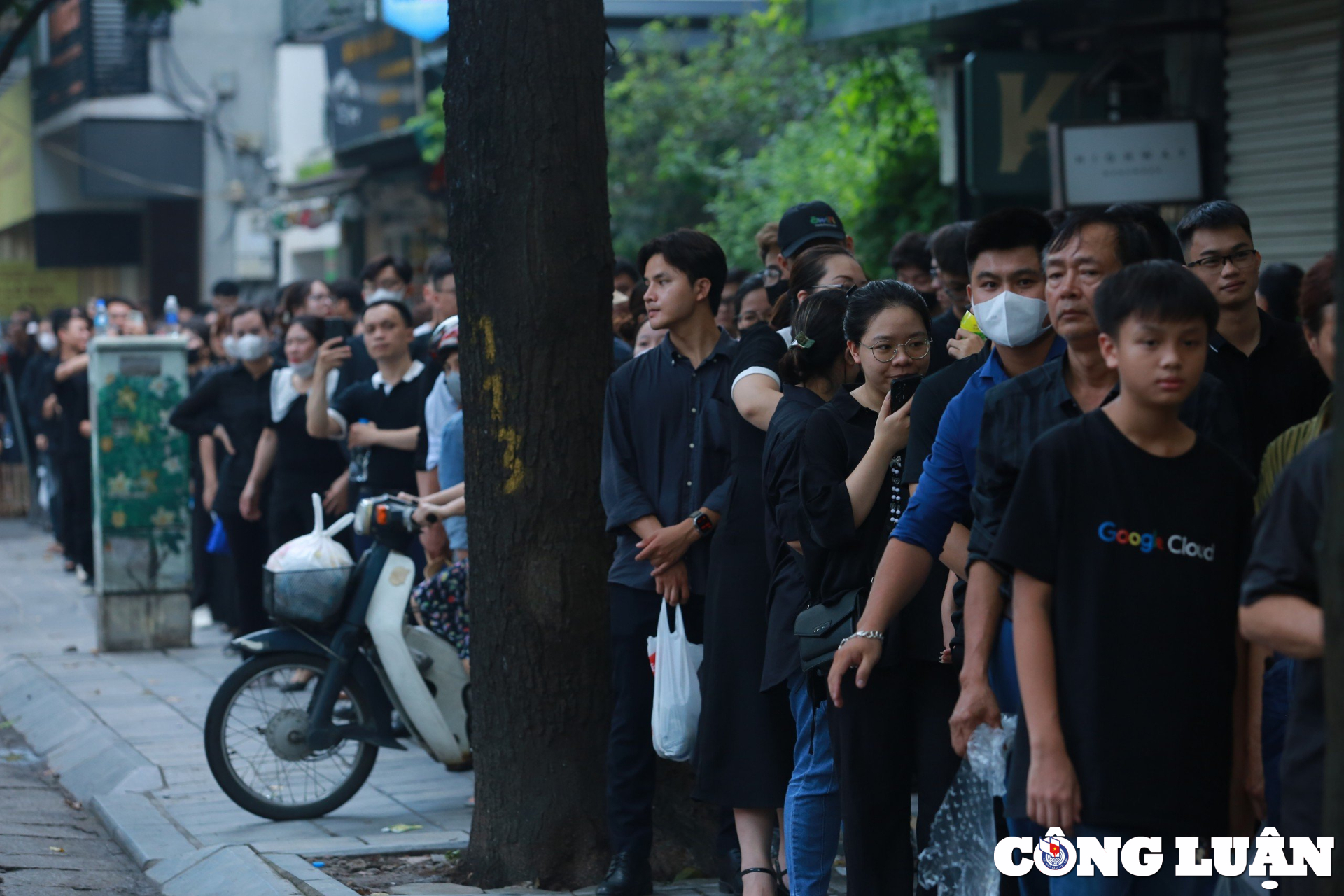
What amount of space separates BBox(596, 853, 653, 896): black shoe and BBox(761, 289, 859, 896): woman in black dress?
776 mm

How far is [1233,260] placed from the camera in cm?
470

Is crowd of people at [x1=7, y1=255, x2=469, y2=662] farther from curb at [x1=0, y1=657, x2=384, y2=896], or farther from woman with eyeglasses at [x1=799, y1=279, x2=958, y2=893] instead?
woman with eyeglasses at [x1=799, y1=279, x2=958, y2=893]

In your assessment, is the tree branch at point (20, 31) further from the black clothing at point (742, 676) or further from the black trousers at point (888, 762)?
the black trousers at point (888, 762)

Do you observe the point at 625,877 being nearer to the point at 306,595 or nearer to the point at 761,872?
the point at 761,872

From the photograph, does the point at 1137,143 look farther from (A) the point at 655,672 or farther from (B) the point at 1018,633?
(B) the point at 1018,633

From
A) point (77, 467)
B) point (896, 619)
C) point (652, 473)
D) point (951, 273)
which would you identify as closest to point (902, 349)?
point (896, 619)

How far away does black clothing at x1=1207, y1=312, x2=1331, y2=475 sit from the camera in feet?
15.1

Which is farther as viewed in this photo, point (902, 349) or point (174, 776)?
point (174, 776)

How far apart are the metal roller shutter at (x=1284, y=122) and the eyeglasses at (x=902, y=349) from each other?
5.80m

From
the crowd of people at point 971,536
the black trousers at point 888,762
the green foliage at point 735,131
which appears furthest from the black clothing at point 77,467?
the black trousers at point 888,762

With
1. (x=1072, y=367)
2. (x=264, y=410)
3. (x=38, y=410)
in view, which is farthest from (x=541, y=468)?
(x=38, y=410)

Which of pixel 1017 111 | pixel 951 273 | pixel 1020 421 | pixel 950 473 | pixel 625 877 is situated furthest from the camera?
pixel 1017 111

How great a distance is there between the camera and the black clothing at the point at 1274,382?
15.1ft

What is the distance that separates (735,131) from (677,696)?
13471mm
